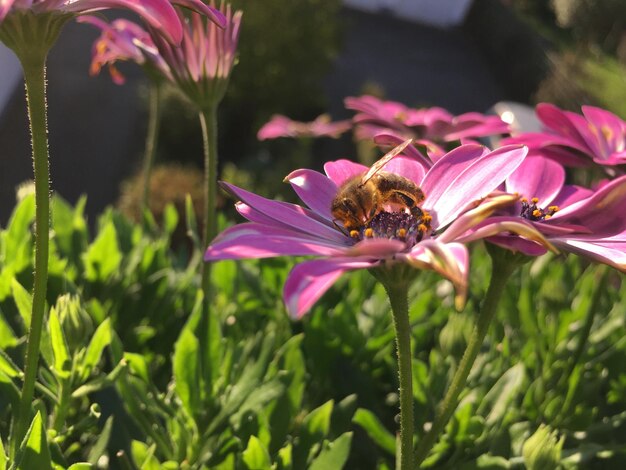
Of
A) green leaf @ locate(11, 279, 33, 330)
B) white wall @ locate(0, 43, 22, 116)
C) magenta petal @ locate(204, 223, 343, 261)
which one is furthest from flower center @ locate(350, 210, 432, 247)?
white wall @ locate(0, 43, 22, 116)

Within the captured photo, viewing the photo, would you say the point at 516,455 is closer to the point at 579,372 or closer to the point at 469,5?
the point at 579,372

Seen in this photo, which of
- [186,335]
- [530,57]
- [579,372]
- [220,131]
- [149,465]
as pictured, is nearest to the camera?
[149,465]

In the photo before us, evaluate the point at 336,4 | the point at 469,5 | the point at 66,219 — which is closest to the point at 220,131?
the point at 336,4

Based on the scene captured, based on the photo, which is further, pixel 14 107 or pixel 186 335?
pixel 14 107

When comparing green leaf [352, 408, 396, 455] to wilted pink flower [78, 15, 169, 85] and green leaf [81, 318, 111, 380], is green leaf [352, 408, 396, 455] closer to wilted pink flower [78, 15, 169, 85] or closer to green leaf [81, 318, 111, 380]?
green leaf [81, 318, 111, 380]

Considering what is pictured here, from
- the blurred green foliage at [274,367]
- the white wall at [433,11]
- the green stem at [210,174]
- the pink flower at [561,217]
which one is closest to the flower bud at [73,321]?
the blurred green foliage at [274,367]

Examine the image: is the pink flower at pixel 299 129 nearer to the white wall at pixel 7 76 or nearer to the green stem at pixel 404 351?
the green stem at pixel 404 351

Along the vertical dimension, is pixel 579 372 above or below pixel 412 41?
above
